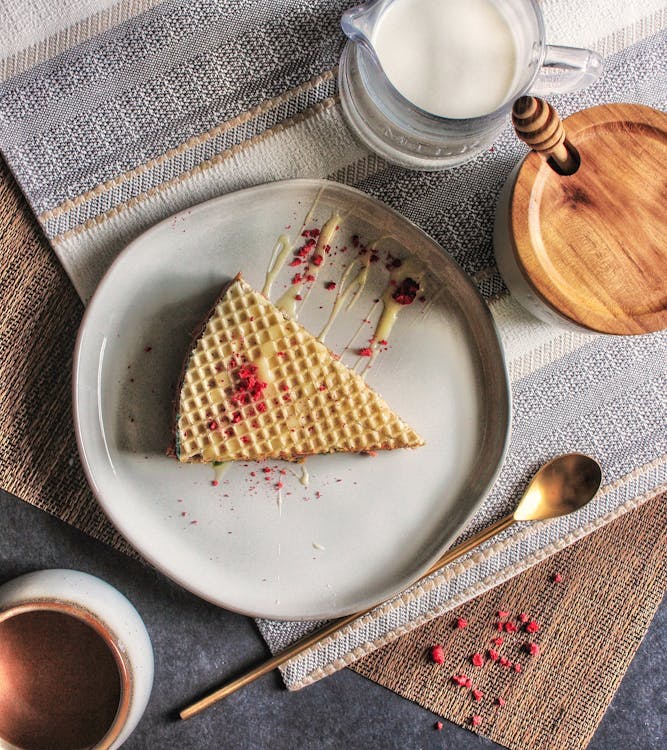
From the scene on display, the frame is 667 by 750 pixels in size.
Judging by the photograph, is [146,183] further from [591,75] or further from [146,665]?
[146,665]

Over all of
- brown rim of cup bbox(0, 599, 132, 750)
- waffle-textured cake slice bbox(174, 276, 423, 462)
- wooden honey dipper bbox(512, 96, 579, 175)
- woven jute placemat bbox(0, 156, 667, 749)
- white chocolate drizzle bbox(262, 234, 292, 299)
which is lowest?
woven jute placemat bbox(0, 156, 667, 749)

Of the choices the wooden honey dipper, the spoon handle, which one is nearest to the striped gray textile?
the spoon handle

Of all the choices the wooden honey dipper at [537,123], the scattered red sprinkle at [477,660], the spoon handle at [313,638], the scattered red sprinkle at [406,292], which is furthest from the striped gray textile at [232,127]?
the wooden honey dipper at [537,123]

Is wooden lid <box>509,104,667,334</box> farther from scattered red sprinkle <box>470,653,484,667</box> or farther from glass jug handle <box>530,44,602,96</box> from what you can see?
scattered red sprinkle <box>470,653,484,667</box>

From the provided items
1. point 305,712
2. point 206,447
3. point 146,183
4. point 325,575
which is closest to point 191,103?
point 146,183

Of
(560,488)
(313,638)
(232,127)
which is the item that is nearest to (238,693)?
(313,638)

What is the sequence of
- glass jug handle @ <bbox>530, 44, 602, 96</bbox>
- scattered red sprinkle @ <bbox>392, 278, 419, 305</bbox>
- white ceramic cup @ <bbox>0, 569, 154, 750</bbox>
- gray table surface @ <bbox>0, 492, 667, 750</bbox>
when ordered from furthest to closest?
gray table surface @ <bbox>0, 492, 667, 750</bbox> < scattered red sprinkle @ <bbox>392, 278, 419, 305</bbox> < white ceramic cup @ <bbox>0, 569, 154, 750</bbox> < glass jug handle @ <bbox>530, 44, 602, 96</bbox>

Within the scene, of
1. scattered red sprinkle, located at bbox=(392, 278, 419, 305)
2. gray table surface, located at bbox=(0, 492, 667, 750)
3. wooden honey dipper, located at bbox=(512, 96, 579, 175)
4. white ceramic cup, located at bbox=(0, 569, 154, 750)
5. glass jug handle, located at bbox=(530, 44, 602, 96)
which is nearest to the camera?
wooden honey dipper, located at bbox=(512, 96, 579, 175)

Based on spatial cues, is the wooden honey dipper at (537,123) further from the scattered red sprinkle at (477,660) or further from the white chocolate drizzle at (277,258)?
the scattered red sprinkle at (477,660)

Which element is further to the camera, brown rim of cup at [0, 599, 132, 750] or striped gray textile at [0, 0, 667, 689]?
striped gray textile at [0, 0, 667, 689]
